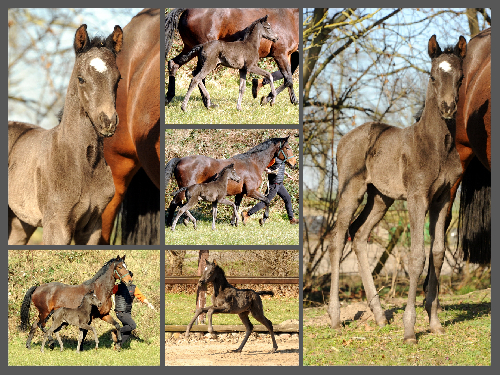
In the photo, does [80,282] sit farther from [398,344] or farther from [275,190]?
[398,344]

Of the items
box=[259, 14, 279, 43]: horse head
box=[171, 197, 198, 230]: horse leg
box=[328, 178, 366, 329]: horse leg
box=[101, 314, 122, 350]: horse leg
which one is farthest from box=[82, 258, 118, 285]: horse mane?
box=[259, 14, 279, 43]: horse head

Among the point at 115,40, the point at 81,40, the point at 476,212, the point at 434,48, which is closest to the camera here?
the point at 81,40

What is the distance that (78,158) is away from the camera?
18.8 feet

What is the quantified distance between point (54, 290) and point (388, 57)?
5760 mm

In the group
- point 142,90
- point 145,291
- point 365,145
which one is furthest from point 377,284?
point 142,90

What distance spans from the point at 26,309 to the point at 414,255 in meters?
4.47

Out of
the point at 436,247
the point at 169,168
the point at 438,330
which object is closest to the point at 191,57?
the point at 169,168

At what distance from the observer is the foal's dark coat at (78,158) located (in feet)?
17.8

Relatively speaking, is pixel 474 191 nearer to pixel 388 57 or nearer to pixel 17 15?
pixel 388 57

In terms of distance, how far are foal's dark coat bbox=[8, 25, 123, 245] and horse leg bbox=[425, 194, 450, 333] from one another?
388cm

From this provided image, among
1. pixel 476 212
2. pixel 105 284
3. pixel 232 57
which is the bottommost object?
pixel 105 284

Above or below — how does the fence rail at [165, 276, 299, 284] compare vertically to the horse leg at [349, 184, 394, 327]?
below

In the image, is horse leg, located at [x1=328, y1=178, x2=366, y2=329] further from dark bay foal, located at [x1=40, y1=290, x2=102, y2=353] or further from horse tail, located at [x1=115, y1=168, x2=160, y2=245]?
dark bay foal, located at [x1=40, y1=290, x2=102, y2=353]

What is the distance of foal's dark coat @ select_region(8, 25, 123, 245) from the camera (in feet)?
17.8
